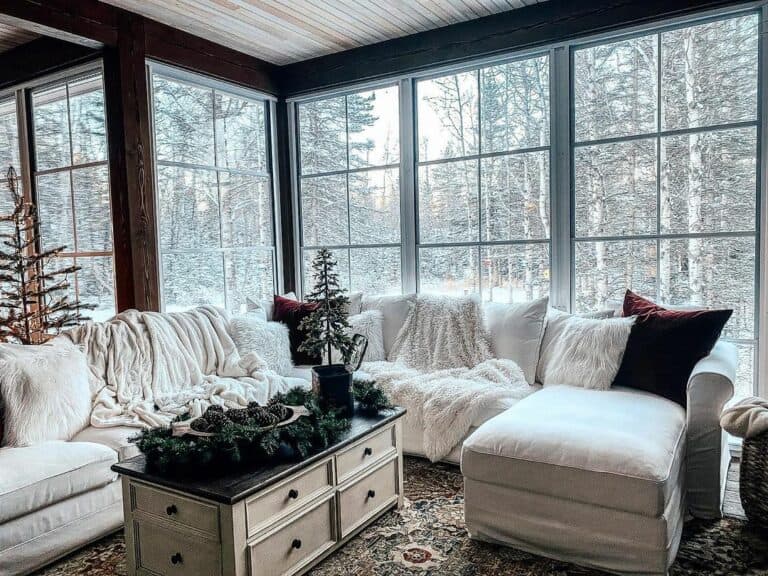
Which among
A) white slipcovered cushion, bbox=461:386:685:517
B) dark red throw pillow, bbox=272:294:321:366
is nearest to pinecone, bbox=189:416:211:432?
white slipcovered cushion, bbox=461:386:685:517

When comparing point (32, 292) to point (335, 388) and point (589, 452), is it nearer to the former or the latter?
point (335, 388)

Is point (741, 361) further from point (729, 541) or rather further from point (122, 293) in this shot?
point (122, 293)

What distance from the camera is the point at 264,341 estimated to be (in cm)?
374

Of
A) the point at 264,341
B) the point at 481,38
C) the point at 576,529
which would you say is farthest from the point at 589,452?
the point at 481,38

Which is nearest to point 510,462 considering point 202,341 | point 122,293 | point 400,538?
point 400,538

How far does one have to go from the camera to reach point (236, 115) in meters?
4.51

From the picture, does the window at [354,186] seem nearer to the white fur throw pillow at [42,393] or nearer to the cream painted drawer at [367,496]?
the cream painted drawer at [367,496]

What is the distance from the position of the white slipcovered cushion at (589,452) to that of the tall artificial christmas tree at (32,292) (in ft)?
9.16

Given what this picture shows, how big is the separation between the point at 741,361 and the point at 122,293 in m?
3.71

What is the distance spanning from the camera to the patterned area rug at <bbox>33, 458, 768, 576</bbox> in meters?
2.13

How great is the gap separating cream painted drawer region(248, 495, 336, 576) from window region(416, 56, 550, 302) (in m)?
2.17

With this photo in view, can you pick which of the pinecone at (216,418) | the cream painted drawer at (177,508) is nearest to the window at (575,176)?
the pinecone at (216,418)

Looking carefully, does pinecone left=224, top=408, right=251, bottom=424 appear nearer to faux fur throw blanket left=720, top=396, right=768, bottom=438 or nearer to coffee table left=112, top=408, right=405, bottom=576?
coffee table left=112, top=408, right=405, bottom=576

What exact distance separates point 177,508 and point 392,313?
7.61ft
